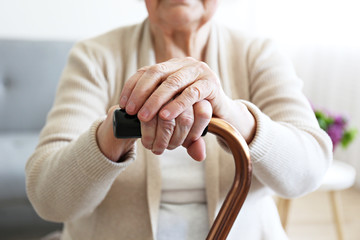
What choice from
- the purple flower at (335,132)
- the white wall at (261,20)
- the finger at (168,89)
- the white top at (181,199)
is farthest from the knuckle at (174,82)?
the white wall at (261,20)

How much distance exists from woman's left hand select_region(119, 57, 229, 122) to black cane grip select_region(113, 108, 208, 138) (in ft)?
0.04

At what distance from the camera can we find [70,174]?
32.4 inches

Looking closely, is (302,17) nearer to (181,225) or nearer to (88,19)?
(88,19)

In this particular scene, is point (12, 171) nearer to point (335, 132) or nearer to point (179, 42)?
point (179, 42)

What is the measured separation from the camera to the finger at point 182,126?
600 millimetres

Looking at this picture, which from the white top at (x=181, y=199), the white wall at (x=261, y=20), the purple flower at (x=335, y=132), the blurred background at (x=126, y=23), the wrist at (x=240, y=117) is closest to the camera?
the wrist at (x=240, y=117)

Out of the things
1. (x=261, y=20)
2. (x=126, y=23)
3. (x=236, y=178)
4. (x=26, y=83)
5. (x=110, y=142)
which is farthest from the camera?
(x=261, y=20)

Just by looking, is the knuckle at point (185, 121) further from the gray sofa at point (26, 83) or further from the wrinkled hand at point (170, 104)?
the gray sofa at point (26, 83)

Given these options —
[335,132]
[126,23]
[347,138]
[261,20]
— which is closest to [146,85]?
[335,132]

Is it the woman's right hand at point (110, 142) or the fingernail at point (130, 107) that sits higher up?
the fingernail at point (130, 107)

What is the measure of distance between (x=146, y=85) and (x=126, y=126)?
0.08 meters

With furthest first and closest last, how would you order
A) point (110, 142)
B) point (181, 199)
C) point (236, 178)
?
point (181, 199) → point (110, 142) → point (236, 178)

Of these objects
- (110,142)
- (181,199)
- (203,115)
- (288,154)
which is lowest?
(181,199)

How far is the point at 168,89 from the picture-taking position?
1.98 ft
